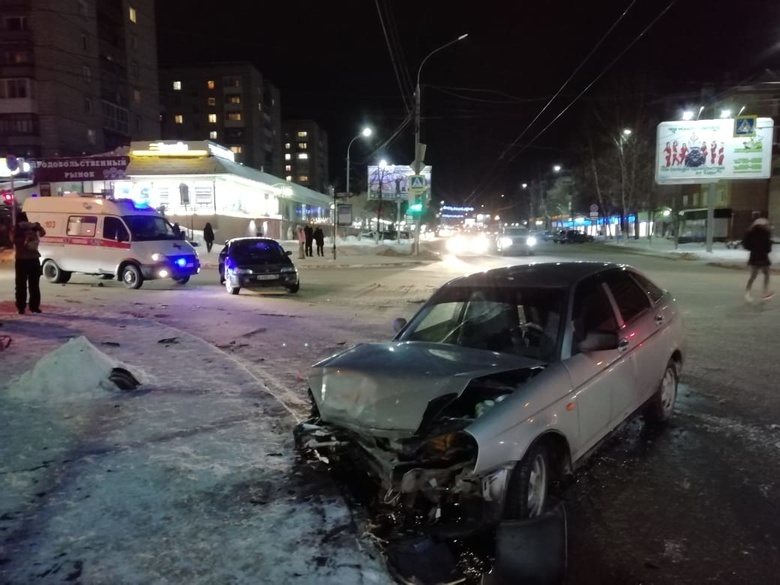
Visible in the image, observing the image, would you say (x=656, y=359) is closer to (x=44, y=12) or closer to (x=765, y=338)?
(x=765, y=338)

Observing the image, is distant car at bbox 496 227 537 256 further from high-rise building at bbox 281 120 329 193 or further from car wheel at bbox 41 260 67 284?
high-rise building at bbox 281 120 329 193

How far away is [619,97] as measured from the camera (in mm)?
52812

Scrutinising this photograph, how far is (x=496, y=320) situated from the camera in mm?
5258

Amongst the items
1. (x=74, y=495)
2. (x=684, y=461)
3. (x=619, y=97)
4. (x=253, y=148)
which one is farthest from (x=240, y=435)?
(x=253, y=148)

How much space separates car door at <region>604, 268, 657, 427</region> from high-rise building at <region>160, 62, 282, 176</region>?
10125cm

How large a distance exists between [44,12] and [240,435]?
62.3 metres

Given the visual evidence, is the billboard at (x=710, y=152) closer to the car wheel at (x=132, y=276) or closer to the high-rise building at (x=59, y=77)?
the car wheel at (x=132, y=276)

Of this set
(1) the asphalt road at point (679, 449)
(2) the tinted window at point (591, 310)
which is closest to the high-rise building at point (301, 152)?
(1) the asphalt road at point (679, 449)

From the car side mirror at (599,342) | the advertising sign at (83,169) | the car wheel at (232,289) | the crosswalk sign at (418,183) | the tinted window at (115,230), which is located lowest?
the car wheel at (232,289)

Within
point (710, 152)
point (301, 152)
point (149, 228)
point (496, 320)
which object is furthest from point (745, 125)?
point (301, 152)

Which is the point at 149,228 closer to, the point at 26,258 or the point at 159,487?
the point at 26,258

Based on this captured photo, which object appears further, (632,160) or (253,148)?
(253,148)

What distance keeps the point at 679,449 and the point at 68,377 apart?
579 centimetres

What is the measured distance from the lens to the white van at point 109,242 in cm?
1783
